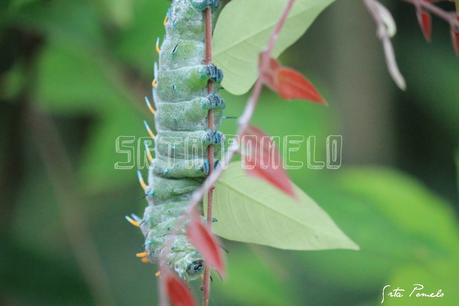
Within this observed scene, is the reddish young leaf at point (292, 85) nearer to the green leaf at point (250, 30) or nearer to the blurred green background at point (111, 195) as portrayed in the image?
the green leaf at point (250, 30)

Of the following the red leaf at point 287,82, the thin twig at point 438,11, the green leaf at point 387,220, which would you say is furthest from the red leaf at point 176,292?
the green leaf at point 387,220

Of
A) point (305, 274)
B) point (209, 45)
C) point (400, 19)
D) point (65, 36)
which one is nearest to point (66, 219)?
point (65, 36)

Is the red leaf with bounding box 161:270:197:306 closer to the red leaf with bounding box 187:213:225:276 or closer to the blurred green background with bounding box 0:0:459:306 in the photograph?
the red leaf with bounding box 187:213:225:276

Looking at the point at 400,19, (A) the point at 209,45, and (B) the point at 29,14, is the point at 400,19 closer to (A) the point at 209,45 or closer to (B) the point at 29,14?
(B) the point at 29,14

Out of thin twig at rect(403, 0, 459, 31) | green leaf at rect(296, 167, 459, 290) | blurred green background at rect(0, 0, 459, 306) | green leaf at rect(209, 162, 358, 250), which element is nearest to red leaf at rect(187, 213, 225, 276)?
green leaf at rect(209, 162, 358, 250)

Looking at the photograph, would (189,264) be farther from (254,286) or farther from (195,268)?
(254,286)

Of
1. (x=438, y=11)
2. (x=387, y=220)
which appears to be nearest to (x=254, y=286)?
(x=387, y=220)
